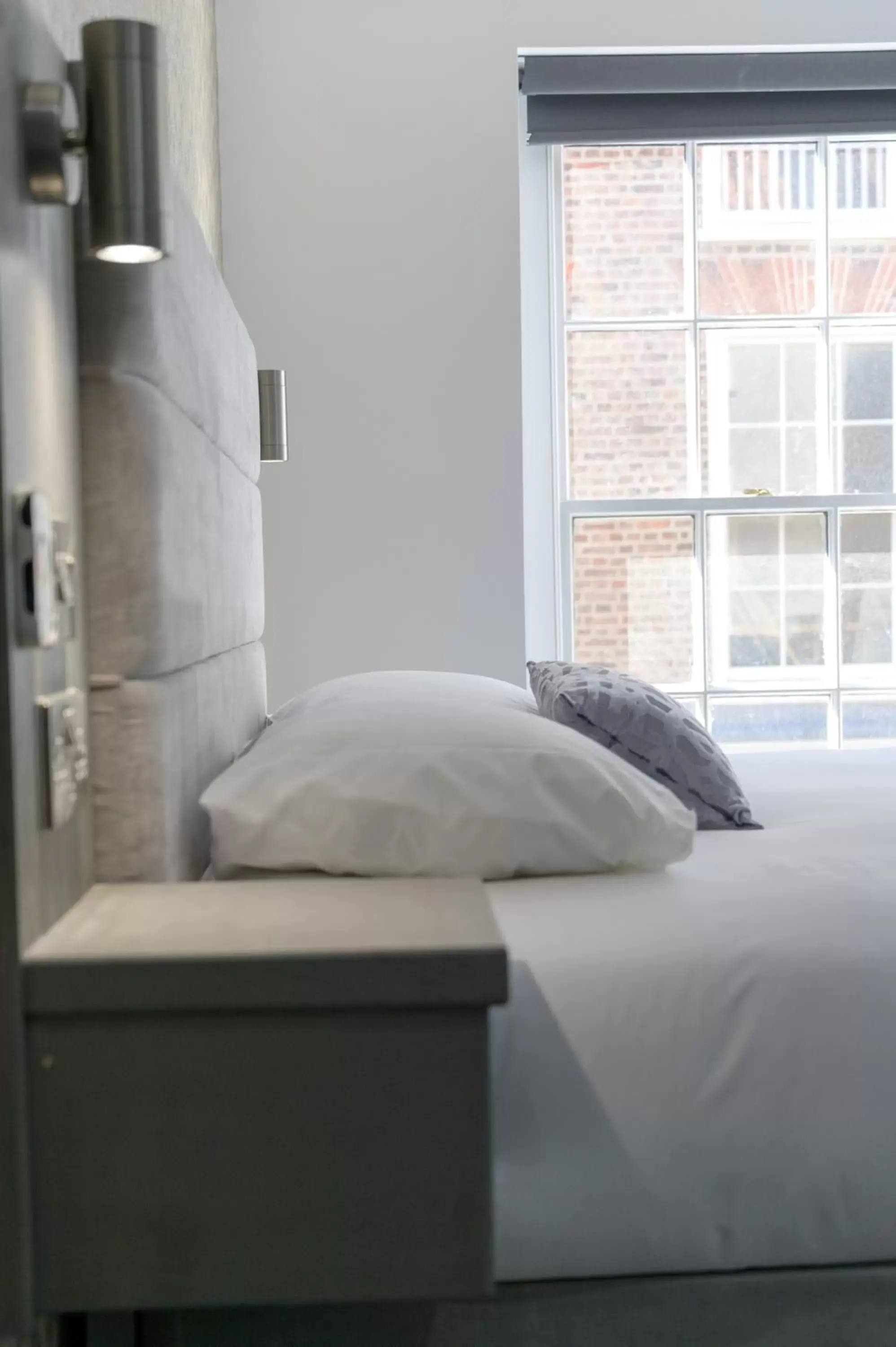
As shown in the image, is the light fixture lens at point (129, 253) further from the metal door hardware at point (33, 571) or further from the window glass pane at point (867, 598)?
the window glass pane at point (867, 598)

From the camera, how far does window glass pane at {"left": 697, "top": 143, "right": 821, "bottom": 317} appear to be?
425 cm

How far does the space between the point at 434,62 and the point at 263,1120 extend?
357cm

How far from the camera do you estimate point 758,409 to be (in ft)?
14.1

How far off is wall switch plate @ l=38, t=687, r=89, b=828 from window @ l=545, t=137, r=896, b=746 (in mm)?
3122

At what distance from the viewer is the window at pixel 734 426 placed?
4.25 metres

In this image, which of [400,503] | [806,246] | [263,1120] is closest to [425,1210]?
[263,1120]

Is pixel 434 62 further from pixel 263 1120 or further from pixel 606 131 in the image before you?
pixel 263 1120

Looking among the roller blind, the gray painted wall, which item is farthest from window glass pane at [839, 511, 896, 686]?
the gray painted wall

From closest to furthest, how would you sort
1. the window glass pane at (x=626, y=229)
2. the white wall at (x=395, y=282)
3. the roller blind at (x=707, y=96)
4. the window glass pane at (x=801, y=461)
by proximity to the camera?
the white wall at (x=395, y=282), the roller blind at (x=707, y=96), the window glass pane at (x=626, y=229), the window glass pane at (x=801, y=461)

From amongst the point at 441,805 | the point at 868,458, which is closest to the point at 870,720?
the point at 868,458

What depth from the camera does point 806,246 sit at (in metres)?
4.27

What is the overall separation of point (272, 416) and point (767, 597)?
181 centimetres

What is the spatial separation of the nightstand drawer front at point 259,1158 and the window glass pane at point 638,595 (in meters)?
3.24

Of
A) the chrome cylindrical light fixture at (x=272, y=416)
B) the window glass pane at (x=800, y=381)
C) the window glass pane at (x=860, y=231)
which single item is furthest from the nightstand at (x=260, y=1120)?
the window glass pane at (x=860, y=231)
